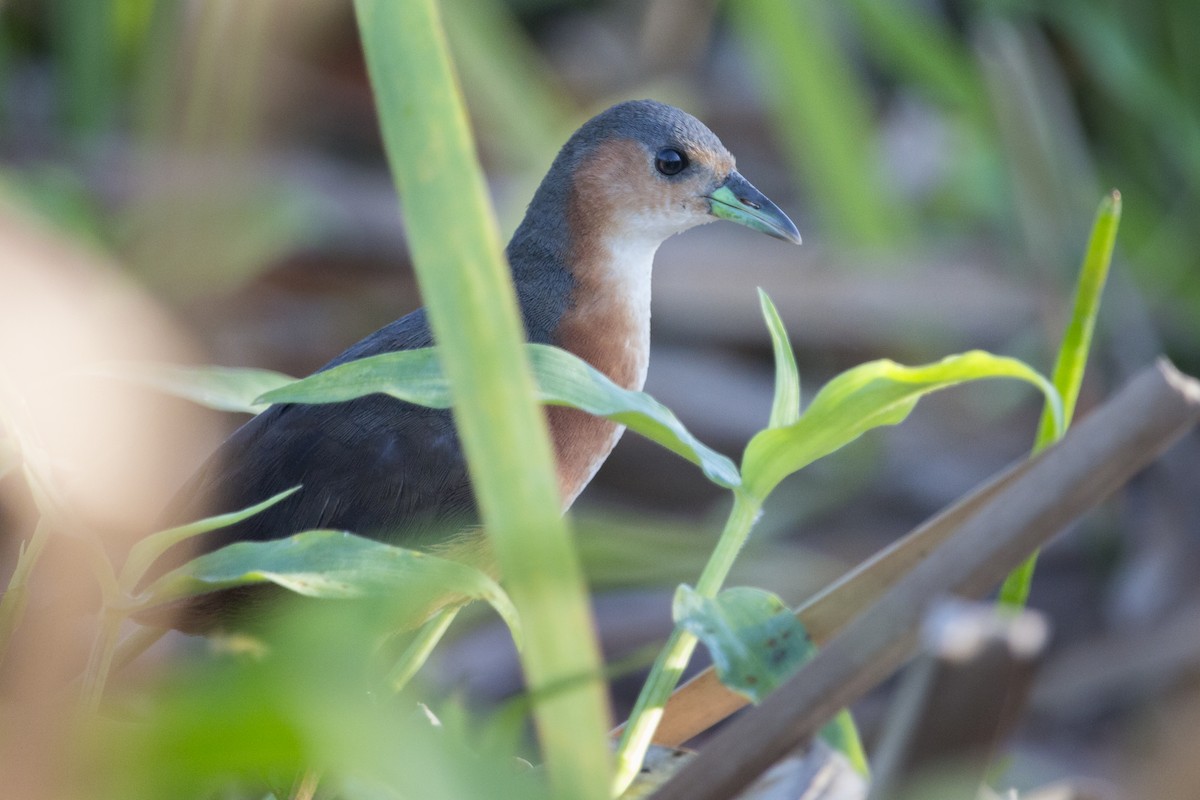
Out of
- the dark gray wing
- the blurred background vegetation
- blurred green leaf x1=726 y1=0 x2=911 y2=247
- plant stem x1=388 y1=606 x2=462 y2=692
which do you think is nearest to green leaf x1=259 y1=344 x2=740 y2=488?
plant stem x1=388 y1=606 x2=462 y2=692

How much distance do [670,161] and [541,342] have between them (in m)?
0.16

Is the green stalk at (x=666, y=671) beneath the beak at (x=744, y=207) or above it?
beneath

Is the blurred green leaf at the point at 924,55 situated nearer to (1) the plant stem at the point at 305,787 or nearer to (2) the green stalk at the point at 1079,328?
(2) the green stalk at the point at 1079,328

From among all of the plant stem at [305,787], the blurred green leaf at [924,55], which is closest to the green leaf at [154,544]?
the plant stem at [305,787]

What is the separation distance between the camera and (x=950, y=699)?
0.36m

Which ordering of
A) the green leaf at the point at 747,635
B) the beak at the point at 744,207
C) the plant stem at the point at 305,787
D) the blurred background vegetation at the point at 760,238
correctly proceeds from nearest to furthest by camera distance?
the green leaf at the point at 747,635 → the plant stem at the point at 305,787 → the beak at the point at 744,207 → the blurred background vegetation at the point at 760,238

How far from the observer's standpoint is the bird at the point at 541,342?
803 mm

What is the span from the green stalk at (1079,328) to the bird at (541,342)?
1.09 feet

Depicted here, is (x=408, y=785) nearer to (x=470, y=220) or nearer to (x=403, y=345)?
(x=470, y=220)

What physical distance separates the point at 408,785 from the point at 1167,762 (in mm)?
338

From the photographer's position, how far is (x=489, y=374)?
0.42 metres

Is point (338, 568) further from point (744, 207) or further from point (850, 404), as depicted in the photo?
point (744, 207)

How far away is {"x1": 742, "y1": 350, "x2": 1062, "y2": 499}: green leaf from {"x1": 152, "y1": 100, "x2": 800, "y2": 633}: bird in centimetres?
29

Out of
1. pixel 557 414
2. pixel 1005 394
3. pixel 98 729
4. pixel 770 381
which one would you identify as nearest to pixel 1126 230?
pixel 1005 394
